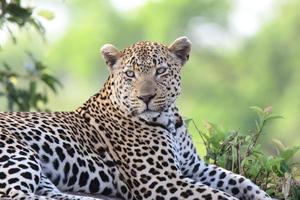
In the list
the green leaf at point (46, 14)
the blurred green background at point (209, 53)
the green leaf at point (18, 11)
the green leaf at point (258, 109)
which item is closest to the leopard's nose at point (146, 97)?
the green leaf at point (258, 109)

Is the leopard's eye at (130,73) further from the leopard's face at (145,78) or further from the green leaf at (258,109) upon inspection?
the green leaf at (258,109)

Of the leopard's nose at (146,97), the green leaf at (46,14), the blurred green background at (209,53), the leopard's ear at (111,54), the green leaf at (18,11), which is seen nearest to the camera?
the leopard's nose at (146,97)

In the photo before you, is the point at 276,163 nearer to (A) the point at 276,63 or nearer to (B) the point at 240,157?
(B) the point at 240,157

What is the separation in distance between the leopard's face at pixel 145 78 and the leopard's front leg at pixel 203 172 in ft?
1.43

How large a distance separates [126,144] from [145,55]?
2.87 ft

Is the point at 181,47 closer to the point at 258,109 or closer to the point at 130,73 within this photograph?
the point at 130,73

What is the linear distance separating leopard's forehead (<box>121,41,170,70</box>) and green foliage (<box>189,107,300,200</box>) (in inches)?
40.0

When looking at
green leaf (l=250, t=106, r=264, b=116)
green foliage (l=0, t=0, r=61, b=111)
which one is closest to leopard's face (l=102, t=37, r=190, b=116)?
green leaf (l=250, t=106, r=264, b=116)

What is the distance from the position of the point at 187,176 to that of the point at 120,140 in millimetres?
777

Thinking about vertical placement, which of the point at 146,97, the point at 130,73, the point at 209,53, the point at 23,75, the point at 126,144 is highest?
the point at 209,53

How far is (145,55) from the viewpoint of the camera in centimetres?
1112

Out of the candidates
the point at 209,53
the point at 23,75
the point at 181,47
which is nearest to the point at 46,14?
the point at 23,75

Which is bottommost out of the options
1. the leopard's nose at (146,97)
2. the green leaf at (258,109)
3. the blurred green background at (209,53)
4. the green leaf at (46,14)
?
the leopard's nose at (146,97)

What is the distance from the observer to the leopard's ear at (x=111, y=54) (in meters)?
11.4
